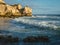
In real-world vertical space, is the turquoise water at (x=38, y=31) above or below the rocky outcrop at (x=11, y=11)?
above

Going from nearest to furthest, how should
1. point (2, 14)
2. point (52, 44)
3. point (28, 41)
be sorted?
point (52, 44), point (28, 41), point (2, 14)

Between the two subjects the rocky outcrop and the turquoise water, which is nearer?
the turquoise water

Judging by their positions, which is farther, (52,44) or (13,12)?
(13,12)

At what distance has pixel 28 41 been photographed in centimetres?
1777

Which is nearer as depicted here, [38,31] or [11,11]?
[38,31]

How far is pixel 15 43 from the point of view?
17094 mm

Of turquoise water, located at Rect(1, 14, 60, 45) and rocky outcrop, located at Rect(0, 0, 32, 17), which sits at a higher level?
turquoise water, located at Rect(1, 14, 60, 45)

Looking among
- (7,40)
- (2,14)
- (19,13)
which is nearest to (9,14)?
(2,14)

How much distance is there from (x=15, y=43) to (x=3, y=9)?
76.1 metres

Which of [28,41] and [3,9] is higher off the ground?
[28,41]

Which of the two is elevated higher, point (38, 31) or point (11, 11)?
point (38, 31)

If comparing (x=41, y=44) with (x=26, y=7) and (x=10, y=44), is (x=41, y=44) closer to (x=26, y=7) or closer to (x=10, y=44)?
(x=10, y=44)

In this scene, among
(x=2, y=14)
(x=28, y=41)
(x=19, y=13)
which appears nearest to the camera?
(x=28, y=41)

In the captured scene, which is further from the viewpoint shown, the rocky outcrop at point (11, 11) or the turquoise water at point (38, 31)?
the rocky outcrop at point (11, 11)
